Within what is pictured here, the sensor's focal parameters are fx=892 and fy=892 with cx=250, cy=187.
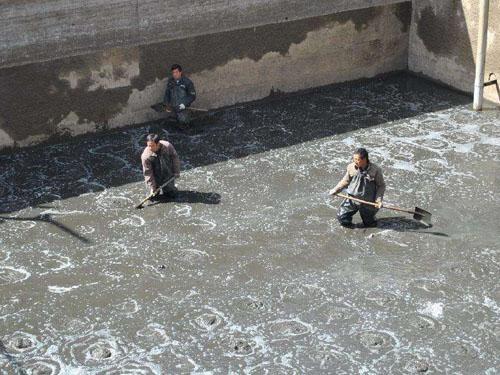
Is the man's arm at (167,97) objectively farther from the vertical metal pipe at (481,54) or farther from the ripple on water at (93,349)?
the ripple on water at (93,349)

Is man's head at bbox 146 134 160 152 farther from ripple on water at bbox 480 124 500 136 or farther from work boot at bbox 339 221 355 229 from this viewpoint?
ripple on water at bbox 480 124 500 136

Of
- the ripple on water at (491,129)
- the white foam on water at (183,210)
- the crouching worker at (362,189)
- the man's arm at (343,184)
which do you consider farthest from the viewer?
the ripple on water at (491,129)

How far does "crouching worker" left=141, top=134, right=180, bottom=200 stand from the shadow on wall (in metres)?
0.83

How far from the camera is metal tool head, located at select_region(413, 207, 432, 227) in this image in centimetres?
1121

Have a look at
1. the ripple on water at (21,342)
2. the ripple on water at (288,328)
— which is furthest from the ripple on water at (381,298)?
the ripple on water at (21,342)

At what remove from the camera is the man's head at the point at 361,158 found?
10.8 m

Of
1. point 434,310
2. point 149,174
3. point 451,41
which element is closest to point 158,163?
point 149,174

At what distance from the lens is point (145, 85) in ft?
46.9

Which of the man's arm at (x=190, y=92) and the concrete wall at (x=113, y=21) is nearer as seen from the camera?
the concrete wall at (x=113, y=21)

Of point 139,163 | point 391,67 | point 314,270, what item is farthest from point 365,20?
point 314,270

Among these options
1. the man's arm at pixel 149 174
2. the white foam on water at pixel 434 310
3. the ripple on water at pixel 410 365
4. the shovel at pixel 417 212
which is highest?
the man's arm at pixel 149 174

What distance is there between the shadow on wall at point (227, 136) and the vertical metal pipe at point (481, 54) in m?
0.53

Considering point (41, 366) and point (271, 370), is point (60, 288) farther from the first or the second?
point (271, 370)

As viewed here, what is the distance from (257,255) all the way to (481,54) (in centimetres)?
594
